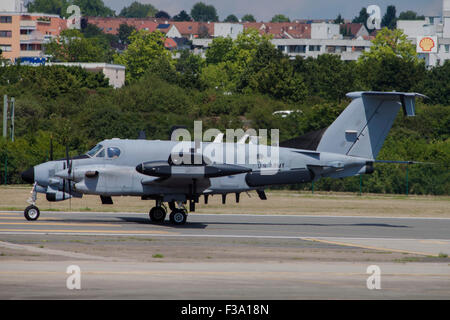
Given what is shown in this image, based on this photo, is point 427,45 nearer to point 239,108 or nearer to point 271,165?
point 239,108

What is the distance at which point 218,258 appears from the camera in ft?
63.1

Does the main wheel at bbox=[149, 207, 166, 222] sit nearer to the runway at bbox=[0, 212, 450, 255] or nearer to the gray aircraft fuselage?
the runway at bbox=[0, 212, 450, 255]

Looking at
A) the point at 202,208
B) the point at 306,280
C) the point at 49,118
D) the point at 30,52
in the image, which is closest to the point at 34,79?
the point at 49,118

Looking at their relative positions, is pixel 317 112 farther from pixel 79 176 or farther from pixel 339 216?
pixel 79 176

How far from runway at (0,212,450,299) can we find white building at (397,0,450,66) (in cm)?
12393

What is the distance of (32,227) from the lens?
24.5 m

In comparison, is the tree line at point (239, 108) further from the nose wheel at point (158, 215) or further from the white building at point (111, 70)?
the white building at point (111, 70)

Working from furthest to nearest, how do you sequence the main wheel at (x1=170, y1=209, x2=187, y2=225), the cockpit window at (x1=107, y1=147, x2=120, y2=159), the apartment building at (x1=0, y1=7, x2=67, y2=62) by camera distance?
1. the apartment building at (x1=0, y1=7, x2=67, y2=62)
2. the main wheel at (x1=170, y1=209, x2=187, y2=225)
3. the cockpit window at (x1=107, y1=147, x2=120, y2=159)

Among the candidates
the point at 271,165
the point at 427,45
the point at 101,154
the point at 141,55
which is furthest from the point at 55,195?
the point at 141,55

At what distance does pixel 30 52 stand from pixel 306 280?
170m

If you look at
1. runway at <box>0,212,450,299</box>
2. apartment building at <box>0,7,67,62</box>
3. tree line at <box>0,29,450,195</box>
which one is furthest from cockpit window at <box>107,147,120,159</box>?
apartment building at <box>0,7,67,62</box>

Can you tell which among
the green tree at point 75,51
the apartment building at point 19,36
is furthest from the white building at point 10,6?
the green tree at point 75,51

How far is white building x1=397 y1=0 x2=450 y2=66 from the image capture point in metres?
146

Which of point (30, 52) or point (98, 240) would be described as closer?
point (98, 240)
